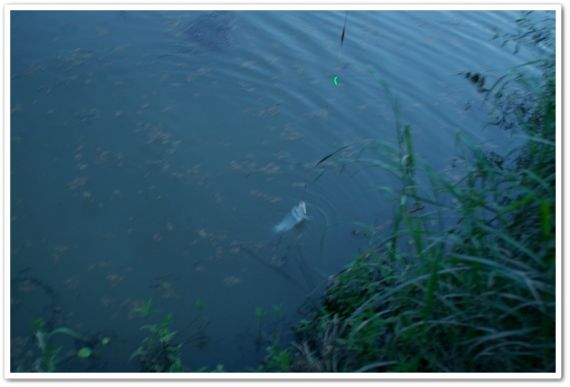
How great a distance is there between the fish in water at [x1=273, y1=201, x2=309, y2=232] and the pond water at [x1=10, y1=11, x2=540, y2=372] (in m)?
0.04

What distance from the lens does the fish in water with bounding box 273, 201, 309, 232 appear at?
304 cm

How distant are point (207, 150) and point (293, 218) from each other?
69cm

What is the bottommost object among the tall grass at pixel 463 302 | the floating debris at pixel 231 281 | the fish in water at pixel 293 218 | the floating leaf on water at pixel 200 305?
the floating leaf on water at pixel 200 305

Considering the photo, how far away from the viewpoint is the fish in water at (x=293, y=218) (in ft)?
9.98

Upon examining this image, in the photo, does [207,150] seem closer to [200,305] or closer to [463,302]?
[200,305]

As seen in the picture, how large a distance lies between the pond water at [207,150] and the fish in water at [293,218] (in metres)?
0.04

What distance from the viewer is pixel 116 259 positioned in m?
2.78

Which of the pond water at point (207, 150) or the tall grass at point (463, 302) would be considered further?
the pond water at point (207, 150)

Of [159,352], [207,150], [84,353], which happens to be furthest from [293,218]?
[84,353]

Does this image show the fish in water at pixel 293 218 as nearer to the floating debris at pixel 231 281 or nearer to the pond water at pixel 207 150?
the pond water at pixel 207 150

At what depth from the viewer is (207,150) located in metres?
3.42

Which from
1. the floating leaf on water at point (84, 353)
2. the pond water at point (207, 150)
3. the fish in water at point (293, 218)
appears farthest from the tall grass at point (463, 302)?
the floating leaf on water at point (84, 353)
